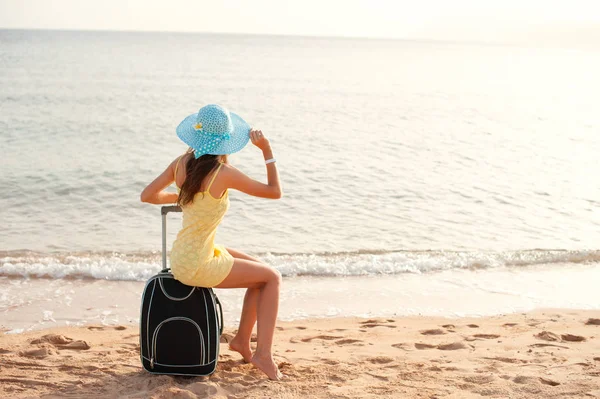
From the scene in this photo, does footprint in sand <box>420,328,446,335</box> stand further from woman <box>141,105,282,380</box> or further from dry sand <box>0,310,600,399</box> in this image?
woman <box>141,105,282,380</box>

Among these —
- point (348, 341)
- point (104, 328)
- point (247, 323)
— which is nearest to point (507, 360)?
point (348, 341)

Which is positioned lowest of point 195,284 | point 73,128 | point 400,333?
point 400,333

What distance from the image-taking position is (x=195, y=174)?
3512 mm

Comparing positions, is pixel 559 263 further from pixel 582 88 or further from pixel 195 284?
pixel 582 88

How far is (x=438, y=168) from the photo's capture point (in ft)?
43.4

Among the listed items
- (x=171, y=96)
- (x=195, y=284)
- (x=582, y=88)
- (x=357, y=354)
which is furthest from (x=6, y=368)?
(x=582, y=88)

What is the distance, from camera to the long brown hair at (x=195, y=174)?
351 cm

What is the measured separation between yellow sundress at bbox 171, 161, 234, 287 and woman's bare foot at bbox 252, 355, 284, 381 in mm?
527

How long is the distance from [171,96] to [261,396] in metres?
22.1

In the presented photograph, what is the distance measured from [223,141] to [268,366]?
1.30 metres

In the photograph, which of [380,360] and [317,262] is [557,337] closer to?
[380,360]

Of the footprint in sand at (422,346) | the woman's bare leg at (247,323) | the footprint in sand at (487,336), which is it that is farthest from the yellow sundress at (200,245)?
the footprint in sand at (487,336)

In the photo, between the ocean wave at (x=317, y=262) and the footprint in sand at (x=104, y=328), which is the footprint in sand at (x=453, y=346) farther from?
the ocean wave at (x=317, y=262)

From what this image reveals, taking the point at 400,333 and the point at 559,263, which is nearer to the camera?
the point at 400,333
